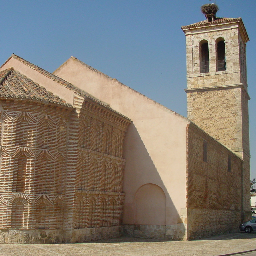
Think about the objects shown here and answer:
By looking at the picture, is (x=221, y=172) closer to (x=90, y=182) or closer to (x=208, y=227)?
(x=208, y=227)

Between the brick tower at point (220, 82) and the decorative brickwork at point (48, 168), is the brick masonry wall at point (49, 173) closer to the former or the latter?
the decorative brickwork at point (48, 168)

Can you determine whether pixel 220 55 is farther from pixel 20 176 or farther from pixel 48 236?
pixel 48 236

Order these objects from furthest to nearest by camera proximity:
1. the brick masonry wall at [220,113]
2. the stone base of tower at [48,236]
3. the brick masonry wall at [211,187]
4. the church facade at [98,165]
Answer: the brick masonry wall at [220,113] → the brick masonry wall at [211,187] → the church facade at [98,165] → the stone base of tower at [48,236]

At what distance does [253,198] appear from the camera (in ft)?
224

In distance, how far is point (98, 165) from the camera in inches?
748

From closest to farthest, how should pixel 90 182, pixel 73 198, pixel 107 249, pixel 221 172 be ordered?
1. pixel 107 249
2. pixel 73 198
3. pixel 90 182
4. pixel 221 172

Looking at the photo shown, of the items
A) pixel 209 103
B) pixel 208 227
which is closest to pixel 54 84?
pixel 208 227

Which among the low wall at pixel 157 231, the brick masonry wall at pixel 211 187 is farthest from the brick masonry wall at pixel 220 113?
the low wall at pixel 157 231

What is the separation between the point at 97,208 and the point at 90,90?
737 centimetres

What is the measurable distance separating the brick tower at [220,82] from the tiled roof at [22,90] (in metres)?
16.8

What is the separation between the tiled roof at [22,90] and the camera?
53.7 feet

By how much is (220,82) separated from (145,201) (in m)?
15.0

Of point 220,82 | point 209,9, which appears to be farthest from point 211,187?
point 209,9

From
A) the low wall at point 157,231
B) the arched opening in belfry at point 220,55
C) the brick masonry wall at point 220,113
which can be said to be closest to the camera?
the low wall at point 157,231
